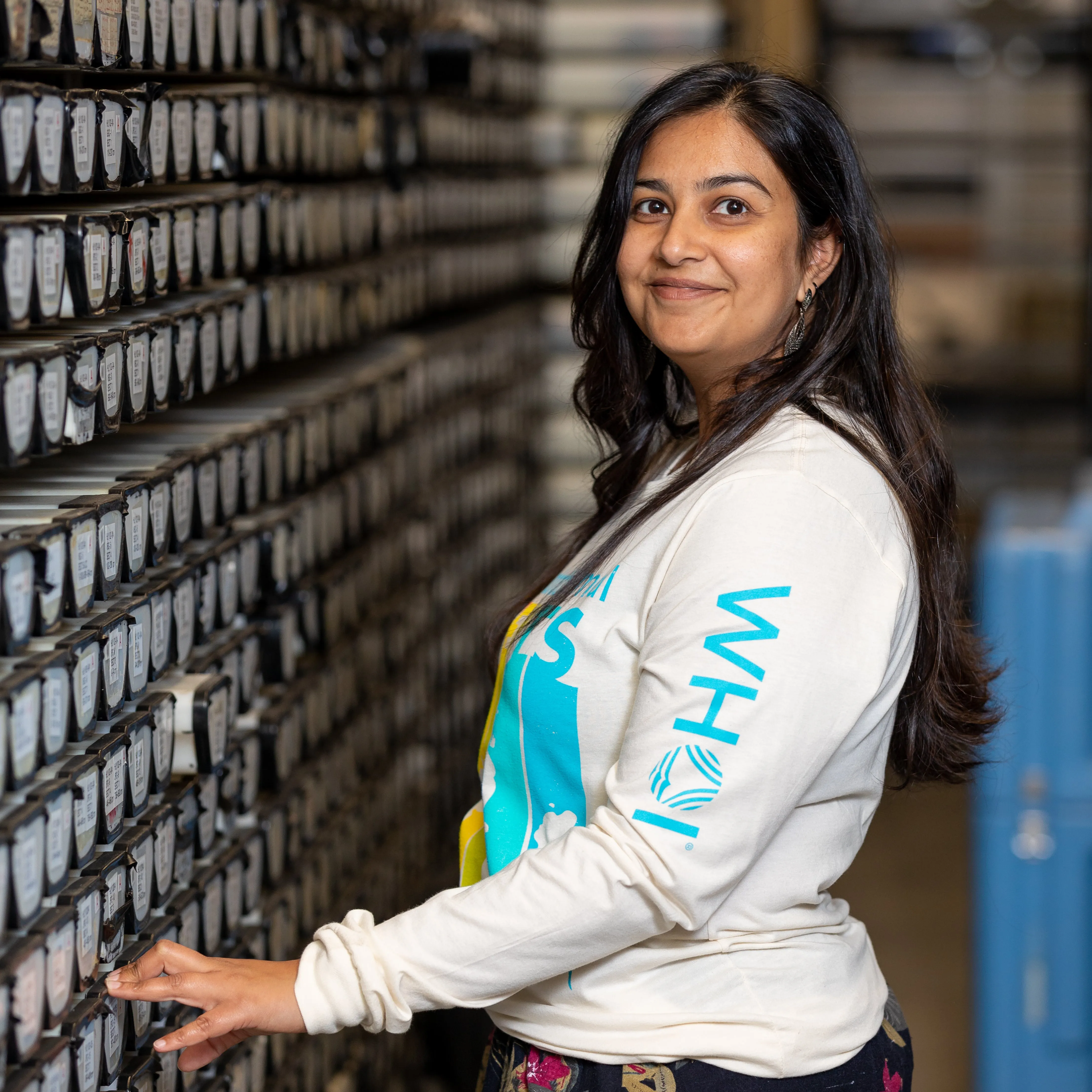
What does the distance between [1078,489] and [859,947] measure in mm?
1889

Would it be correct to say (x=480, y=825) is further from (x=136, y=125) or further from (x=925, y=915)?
(x=925, y=915)

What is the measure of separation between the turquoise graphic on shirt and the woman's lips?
311mm

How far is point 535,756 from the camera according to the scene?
148cm

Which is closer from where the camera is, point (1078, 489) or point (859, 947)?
point (859, 947)

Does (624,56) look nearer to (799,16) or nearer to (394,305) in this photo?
(799,16)

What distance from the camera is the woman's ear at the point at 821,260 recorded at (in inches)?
60.6

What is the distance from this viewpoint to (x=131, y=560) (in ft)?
5.17

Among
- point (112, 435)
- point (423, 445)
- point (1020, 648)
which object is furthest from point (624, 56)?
point (112, 435)

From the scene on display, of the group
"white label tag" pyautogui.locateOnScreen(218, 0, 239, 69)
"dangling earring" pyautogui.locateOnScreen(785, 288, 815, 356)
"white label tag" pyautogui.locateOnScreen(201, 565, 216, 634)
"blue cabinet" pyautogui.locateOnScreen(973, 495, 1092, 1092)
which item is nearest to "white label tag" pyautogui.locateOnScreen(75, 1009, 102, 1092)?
"white label tag" pyautogui.locateOnScreen(201, 565, 216, 634)

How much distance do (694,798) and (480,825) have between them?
16.5 inches

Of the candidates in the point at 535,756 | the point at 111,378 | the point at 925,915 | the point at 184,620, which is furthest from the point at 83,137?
the point at 925,915

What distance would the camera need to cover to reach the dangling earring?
5.07 feet

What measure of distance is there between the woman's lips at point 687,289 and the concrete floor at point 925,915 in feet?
6.54

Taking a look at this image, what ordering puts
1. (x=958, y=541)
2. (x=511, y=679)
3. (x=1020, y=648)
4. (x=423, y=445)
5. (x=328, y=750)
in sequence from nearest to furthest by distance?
(x=511, y=679)
(x=958, y=541)
(x=328, y=750)
(x=1020, y=648)
(x=423, y=445)
